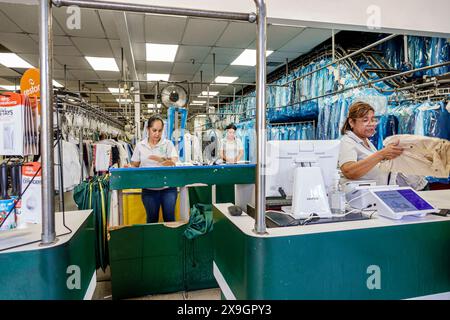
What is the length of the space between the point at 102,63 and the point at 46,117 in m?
6.25

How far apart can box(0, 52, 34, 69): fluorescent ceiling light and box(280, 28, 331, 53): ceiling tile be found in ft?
18.3

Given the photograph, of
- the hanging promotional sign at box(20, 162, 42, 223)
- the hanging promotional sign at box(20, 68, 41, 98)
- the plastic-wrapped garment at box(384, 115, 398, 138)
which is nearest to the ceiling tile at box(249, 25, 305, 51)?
the plastic-wrapped garment at box(384, 115, 398, 138)

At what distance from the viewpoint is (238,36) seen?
16.7 ft

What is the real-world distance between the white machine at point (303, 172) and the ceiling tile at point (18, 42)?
540cm

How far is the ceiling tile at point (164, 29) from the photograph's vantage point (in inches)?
172

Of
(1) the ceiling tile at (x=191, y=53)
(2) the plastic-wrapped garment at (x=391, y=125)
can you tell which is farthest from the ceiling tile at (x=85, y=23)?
(2) the plastic-wrapped garment at (x=391, y=125)

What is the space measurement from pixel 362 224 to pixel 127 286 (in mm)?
2217

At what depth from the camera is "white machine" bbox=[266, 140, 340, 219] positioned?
1.59 meters

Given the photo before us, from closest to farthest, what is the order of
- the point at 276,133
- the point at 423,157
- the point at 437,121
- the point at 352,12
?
the point at 423,157, the point at 352,12, the point at 437,121, the point at 276,133

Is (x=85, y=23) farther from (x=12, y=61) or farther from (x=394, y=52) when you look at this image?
(x=394, y=52)

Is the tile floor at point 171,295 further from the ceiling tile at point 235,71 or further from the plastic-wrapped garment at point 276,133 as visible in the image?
the ceiling tile at point 235,71

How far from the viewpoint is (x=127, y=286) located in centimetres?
271

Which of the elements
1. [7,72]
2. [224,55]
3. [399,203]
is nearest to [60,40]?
[224,55]
